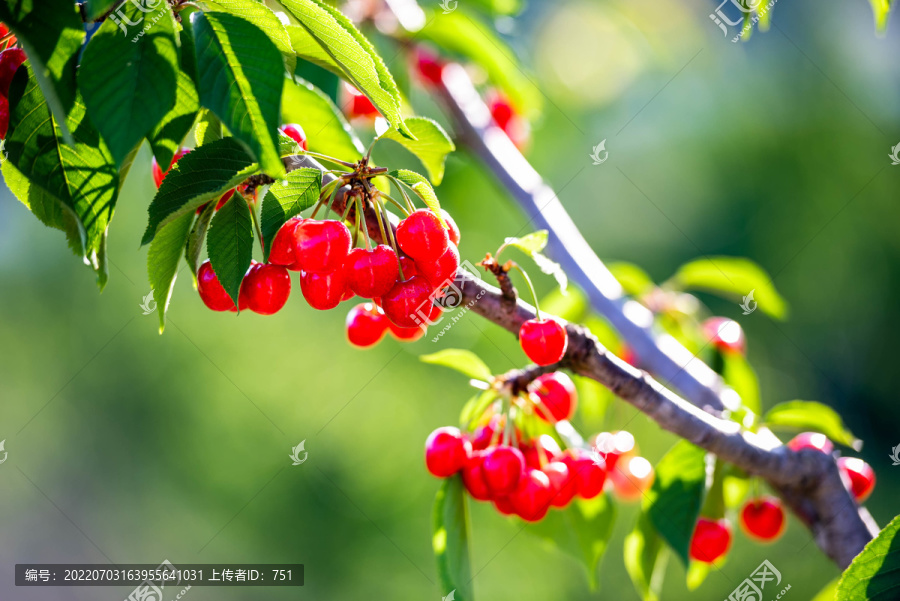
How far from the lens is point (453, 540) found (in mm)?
1022

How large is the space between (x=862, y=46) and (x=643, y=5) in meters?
2.44

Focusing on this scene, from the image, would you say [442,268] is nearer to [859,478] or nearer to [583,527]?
[583,527]

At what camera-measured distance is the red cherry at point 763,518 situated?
1.31m

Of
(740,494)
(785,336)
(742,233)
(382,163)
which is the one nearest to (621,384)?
(740,494)

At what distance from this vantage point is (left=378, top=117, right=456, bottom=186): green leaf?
2.64ft

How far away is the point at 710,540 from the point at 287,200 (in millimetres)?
1079

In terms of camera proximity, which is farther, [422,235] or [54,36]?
[422,235]

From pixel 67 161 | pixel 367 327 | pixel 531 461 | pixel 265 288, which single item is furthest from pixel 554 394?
pixel 67 161

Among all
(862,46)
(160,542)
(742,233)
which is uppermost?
(862,46)

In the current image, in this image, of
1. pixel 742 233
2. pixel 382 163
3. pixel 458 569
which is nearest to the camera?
pixel 458 569

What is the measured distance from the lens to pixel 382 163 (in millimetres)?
1728

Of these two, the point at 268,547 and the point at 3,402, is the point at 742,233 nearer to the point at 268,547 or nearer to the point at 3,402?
the point at 268,547

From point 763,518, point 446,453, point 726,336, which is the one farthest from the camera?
point 726,336

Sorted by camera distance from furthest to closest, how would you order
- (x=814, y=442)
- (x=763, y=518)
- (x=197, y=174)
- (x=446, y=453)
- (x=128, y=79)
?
1. (x=763, y=518)
2. (x=814, y=442)
3. (x=446, y=453)
4. (x=197, y=174)
5. (x=128, y=79)
